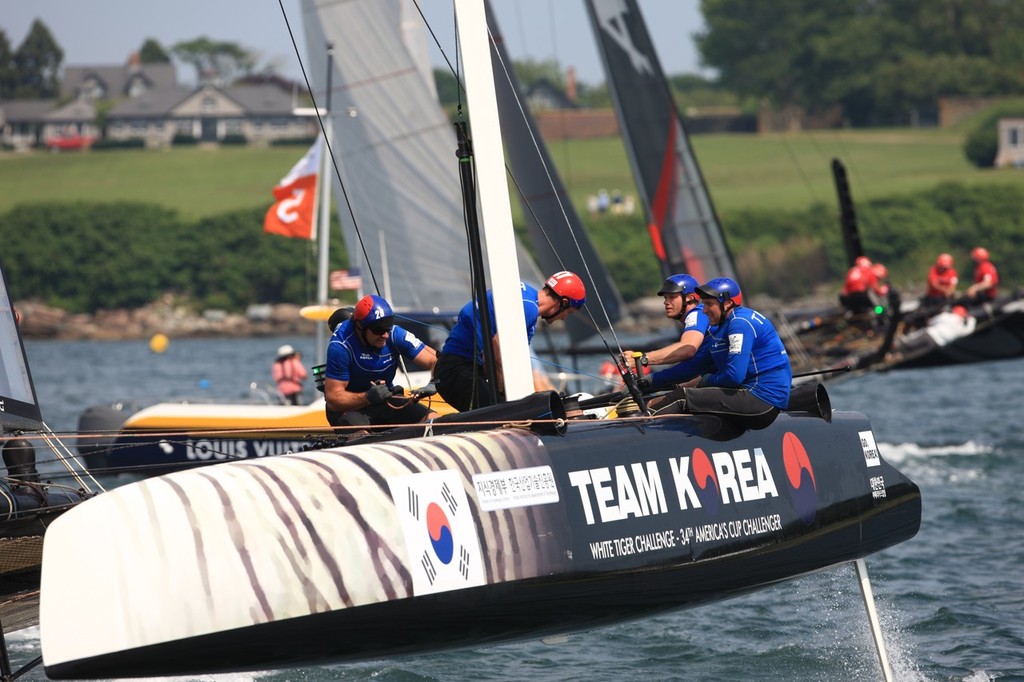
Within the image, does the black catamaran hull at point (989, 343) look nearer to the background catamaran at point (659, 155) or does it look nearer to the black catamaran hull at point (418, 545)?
the background catamaran at point (659, 155)

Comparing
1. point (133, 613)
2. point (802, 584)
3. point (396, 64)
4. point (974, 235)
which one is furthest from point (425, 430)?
point (974, 235)

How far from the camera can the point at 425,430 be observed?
7648 mm

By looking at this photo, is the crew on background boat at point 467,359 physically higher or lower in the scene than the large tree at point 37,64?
lower

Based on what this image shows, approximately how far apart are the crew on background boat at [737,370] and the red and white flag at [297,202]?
49.6ft

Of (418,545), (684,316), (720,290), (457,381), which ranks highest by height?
(720,290)

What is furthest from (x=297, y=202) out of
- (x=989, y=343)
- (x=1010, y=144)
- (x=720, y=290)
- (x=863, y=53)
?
(x=863, y=53)

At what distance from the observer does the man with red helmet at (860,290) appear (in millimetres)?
21094

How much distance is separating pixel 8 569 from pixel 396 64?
1424cm

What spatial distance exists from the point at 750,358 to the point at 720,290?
41cm

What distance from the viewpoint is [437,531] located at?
6.85 meters

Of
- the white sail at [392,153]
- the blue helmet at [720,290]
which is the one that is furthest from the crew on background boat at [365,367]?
the white sail at [392,153]

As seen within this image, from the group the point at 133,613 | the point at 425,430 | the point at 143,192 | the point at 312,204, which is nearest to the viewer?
the point at 133,613

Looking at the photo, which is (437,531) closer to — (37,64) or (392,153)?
(392,153)

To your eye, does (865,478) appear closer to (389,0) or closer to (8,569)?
(8,569)
